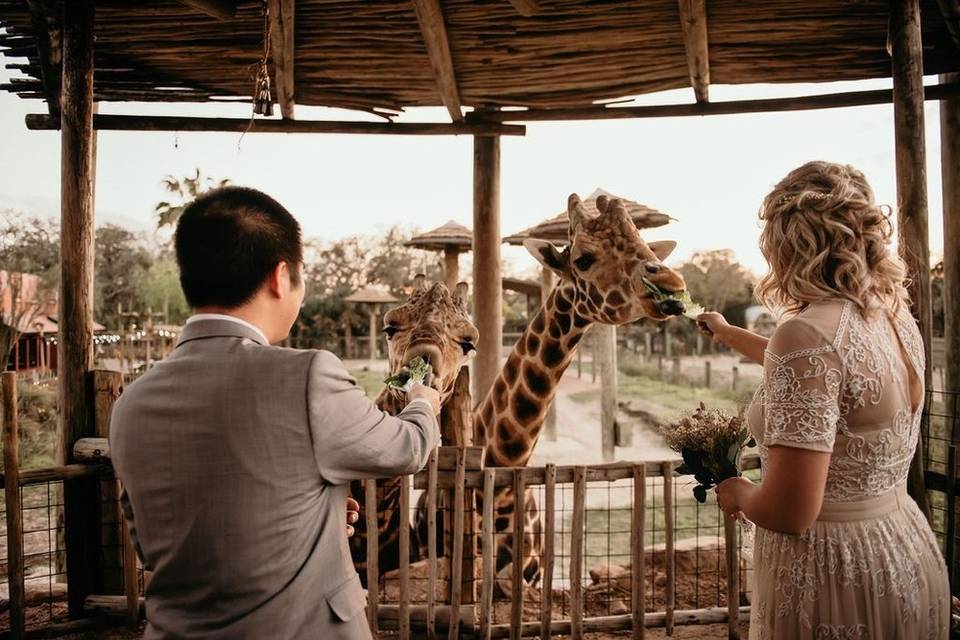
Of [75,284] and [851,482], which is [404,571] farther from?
[75,284]

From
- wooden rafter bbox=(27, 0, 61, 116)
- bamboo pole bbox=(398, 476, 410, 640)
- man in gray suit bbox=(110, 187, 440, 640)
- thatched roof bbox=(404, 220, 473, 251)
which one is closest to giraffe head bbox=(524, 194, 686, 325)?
bamboo pole bbox=(398, 476, 410, 640)

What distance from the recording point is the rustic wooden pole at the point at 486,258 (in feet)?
20.3

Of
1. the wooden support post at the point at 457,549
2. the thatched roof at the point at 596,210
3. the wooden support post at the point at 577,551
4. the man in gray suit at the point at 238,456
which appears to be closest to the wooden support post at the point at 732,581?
the wooden support post at the point at 577,551

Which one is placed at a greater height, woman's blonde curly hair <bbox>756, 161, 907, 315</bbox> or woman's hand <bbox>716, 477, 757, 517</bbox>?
woman's blonde curly hair <bbox>756, 161, 907, 315</bbox>

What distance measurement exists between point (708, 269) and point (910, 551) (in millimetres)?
46101

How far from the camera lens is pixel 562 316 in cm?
473

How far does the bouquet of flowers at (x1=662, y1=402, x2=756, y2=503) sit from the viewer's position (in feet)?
8.27

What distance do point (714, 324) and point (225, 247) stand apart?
2.24 m

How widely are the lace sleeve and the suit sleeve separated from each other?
1057 millimetres

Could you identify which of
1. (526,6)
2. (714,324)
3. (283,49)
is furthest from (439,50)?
(714,324)

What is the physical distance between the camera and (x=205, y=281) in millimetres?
1679

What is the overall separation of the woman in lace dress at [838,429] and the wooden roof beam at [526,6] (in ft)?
8.86

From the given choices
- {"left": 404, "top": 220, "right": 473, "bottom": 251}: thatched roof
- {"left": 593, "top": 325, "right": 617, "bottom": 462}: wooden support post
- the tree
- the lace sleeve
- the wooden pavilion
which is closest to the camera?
the lace sleeve

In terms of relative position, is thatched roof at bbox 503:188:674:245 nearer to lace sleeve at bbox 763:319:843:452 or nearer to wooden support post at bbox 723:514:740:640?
wooden support post at bbox 723:514:740:640
